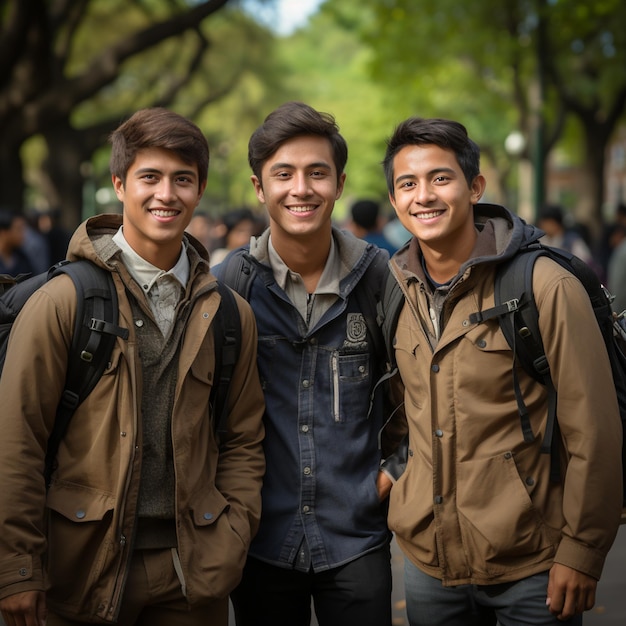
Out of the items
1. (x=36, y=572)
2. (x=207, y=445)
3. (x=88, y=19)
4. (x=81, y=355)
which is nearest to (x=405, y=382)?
(x=207, y=445)

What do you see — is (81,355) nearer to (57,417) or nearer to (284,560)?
(57,417)

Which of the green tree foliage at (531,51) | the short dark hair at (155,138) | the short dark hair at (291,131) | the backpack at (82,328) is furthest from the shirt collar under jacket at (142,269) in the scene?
the green tree foliage at (531,51)

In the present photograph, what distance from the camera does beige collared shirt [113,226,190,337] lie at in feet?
10.9

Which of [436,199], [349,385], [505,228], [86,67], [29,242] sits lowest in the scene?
[349,385]

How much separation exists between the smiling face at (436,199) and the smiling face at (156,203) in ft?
2.66

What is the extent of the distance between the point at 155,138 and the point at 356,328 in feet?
3.49

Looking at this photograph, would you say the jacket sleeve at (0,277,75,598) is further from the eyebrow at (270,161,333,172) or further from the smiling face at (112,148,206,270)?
the eyebrow at (270,161,333,172)

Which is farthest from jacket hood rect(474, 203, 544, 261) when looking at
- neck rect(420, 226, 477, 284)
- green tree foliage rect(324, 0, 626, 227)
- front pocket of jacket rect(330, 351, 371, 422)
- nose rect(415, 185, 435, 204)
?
green tree foliage rect(324, 0, 626, 227)

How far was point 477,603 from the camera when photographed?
3.42 meters

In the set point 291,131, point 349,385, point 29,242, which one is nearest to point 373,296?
point 349,385

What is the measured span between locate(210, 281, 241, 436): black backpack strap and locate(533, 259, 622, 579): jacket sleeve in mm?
1082

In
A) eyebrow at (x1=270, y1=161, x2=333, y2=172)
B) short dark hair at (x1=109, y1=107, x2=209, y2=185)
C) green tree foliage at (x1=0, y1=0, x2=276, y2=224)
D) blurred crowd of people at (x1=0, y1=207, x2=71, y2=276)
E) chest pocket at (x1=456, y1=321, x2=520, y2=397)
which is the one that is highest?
green tree foliage at (x1=0, y1=0, x2=276, y2=224)

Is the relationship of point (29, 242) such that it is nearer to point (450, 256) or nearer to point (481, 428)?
point (450, 256)

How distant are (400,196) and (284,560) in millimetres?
1437
